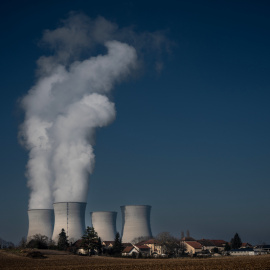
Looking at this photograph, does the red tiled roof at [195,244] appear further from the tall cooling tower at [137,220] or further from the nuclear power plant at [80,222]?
the tall cooling tower at [137,220]

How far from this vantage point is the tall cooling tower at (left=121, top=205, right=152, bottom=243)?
47000 millimetres

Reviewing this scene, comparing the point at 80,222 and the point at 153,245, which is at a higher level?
the point at 80,222

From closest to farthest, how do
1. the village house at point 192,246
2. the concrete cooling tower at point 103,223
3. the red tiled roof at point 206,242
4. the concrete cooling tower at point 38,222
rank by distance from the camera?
the concrete cooling tower at point 38,222 < the concrete cooling tower at point 103,223 < the village house at point 192,246 < the red tiled roof at point 206,242

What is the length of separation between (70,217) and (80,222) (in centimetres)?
138

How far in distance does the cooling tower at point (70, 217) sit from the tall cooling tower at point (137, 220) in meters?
5.65

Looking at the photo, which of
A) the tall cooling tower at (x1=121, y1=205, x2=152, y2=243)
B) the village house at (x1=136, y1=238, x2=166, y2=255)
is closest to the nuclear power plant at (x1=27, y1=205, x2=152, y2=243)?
the tall cooling tower at (x1=121, y1=205, x2=152, y2=243)

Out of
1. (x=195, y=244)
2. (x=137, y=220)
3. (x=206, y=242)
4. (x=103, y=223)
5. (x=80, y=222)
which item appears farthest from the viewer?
(x=206, y=242)

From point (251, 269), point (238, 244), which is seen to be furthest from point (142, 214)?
point (251, 269)

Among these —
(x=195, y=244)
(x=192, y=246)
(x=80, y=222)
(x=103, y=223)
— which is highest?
(x=80, y=222)

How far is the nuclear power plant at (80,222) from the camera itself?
44750mm

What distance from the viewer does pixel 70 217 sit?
44625mm

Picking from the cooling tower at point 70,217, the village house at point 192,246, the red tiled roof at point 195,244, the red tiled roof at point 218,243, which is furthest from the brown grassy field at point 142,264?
the red tiled roof at point 218,243

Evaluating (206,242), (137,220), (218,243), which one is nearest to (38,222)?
(137,220)

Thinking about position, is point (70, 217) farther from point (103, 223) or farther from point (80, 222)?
point (103, 223)
